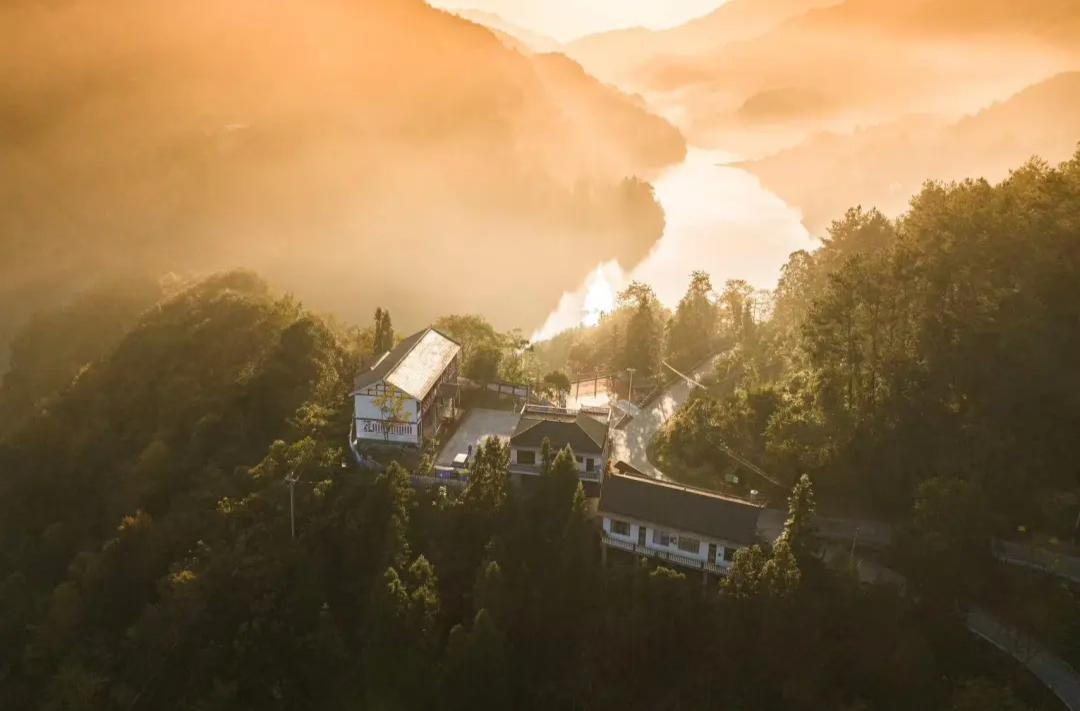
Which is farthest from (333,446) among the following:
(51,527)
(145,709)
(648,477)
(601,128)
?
(601,128)

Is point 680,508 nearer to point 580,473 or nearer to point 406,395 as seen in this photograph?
point 580,473

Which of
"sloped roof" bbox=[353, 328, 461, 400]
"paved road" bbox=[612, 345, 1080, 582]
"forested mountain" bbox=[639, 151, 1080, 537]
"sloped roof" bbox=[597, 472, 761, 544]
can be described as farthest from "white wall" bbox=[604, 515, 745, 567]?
"sloped roof" bbox=[353, 328, 461, 400]

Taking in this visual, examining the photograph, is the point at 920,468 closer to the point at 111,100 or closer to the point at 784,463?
the point at 784,463

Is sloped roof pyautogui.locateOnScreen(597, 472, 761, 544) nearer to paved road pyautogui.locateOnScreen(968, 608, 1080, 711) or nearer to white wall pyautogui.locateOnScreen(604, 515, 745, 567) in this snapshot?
white wall pyautogui.locateOnScreen(604, 515, 745, 567)

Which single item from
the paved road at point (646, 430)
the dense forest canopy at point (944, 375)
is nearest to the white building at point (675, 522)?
the paved road at point (646, 430)

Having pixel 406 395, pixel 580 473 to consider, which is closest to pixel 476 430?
pixel 406 395
